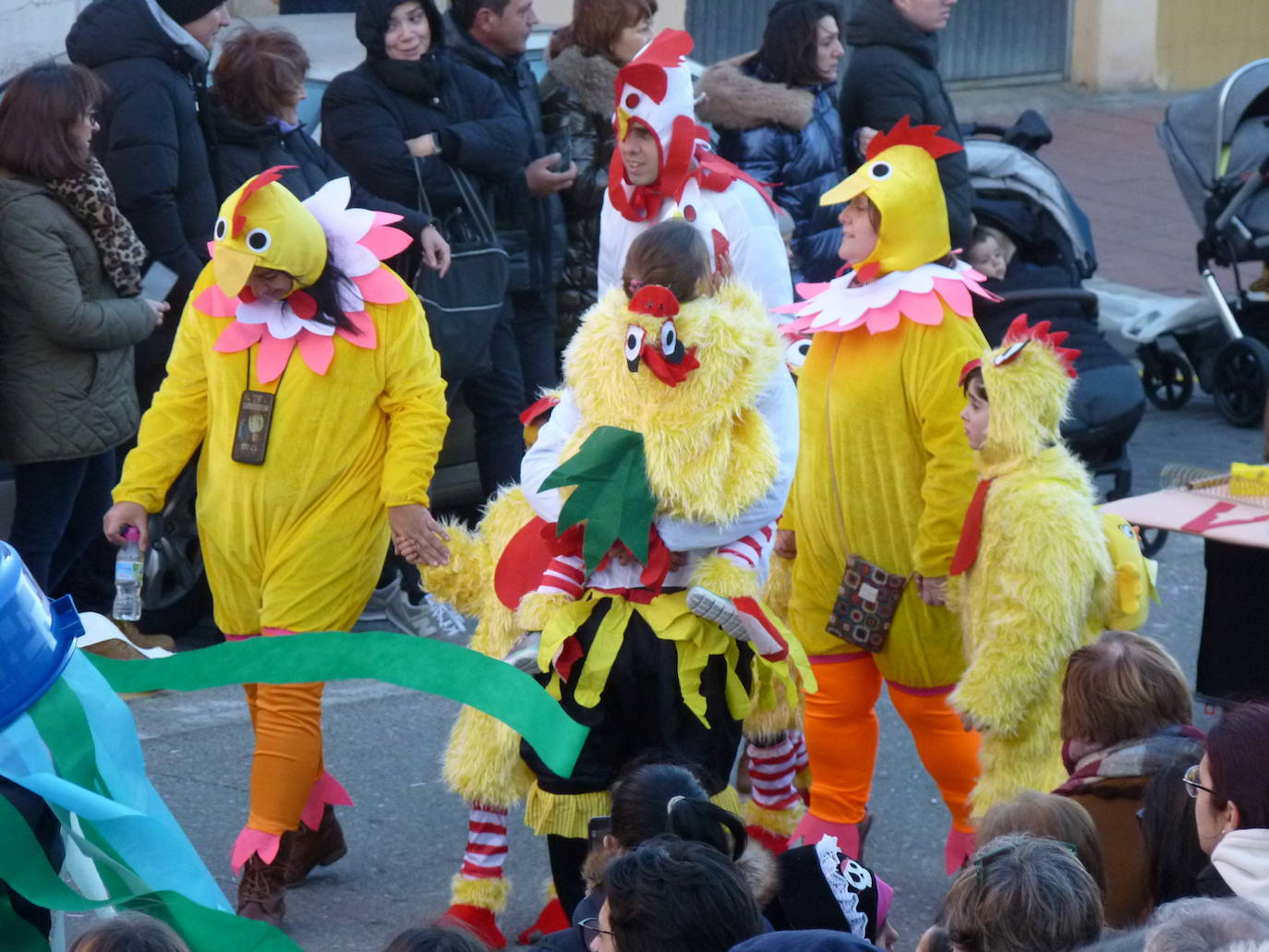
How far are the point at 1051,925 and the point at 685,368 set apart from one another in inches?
60.2

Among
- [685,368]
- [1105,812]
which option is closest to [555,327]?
[685,368]

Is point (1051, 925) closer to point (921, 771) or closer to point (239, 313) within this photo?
point (239, 313)

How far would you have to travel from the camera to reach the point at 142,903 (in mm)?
2584

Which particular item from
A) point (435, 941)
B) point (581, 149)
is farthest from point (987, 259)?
point (435, 941)

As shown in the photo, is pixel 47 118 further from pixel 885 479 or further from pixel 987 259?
pixel 987 259

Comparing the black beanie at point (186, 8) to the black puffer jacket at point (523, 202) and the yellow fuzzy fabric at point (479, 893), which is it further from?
the yellow fuzzy fabric at point (479, 893)

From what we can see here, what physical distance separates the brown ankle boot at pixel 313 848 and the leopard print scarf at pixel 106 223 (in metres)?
1.83

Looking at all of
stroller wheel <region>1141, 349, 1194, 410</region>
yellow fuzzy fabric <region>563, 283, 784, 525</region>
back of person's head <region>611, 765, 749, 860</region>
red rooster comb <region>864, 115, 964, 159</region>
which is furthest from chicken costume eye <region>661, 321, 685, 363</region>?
stroller wheel <region>1141, 349, 1194, 410</region>

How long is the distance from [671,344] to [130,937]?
5.78 feet

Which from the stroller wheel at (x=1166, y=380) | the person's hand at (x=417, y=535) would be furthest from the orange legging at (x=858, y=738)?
the stroller wheel at (x=1166, y=380)

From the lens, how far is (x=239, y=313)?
419 centimetres

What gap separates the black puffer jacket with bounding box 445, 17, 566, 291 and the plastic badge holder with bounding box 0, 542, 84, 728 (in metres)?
3.93

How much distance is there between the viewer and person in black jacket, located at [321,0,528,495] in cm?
609

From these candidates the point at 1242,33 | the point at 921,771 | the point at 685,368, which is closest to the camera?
the point at 685,368
